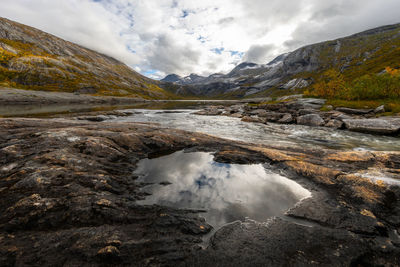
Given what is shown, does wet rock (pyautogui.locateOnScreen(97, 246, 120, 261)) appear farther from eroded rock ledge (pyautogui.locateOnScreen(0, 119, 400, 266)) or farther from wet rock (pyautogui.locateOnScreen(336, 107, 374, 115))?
wet rock (pyautogui.locateOnScreen(336, 107, 374, 115))

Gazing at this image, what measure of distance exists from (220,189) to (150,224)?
338cm

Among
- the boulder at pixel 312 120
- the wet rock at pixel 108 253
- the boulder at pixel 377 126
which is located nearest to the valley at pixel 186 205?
Answer: the wet rock at pixel 108 253

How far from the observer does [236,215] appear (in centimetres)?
571

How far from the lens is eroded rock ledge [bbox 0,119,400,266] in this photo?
12.7 feet

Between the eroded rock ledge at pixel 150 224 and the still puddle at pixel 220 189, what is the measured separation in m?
0.49

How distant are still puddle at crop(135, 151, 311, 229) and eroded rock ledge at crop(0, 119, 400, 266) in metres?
0.49

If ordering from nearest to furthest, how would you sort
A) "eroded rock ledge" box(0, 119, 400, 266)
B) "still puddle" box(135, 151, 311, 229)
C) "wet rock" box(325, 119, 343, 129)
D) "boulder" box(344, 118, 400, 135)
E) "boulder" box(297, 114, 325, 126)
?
"eroded rock ledge" box(0, 119, 400, 266) → "still puddle" box(135, 151, 311, 229) → "boulder" box(344, 118, 400, 135) → "wet rock" box(325, 119, 343, 129) → "boulder" box(297, 114, 325, 126)

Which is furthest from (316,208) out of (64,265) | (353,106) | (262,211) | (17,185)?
(353,106)

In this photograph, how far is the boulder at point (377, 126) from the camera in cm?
2415

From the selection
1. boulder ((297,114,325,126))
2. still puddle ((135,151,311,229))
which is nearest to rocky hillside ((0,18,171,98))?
still puddle ((135,151,311,229))

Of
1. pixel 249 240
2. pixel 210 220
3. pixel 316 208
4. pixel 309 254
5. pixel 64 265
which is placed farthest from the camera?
pixel 316 208

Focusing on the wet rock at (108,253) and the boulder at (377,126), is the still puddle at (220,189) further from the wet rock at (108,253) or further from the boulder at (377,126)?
the boulder at (377,126)

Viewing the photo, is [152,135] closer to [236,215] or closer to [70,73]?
[236,215]

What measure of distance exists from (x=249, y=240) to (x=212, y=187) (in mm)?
3147
